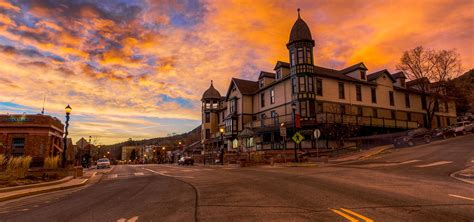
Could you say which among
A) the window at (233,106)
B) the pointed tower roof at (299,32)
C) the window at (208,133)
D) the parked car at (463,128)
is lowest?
the parked car at (463,128)

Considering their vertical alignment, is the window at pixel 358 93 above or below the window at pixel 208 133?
above

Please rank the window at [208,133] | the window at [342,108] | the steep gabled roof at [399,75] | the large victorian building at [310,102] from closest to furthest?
the large victorian building at [310,102] < the window at [342,108] < the steep gabled roof at [399,75] < the window at [208,133]

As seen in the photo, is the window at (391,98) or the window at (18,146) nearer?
the window at (18,146)

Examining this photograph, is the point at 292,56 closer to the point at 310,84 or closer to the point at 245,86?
the point at 310,84

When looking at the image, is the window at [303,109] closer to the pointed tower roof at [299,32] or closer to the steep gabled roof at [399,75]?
the pointed tower roof at [299,32]

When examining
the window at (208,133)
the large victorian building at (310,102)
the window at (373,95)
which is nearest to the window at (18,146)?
the large victorian building at (310,102)

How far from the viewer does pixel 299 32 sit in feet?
131

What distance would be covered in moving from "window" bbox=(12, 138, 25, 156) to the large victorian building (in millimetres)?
21268

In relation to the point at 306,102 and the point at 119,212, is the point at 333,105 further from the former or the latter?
the point at 119,212

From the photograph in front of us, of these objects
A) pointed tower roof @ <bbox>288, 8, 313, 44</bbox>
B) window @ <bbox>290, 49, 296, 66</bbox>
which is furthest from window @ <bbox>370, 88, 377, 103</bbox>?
window @ <bbox>290, 49, 296, 66</bbox>

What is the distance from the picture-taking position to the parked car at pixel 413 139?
34.0 m

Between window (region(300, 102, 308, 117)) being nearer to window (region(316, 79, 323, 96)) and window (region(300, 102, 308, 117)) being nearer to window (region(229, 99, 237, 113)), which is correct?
window (region(316, 79, 323, 96))

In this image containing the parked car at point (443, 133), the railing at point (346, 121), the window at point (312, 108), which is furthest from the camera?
the window at point (312, 108)

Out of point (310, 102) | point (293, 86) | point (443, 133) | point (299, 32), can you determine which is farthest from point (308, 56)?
point (443, 133)
